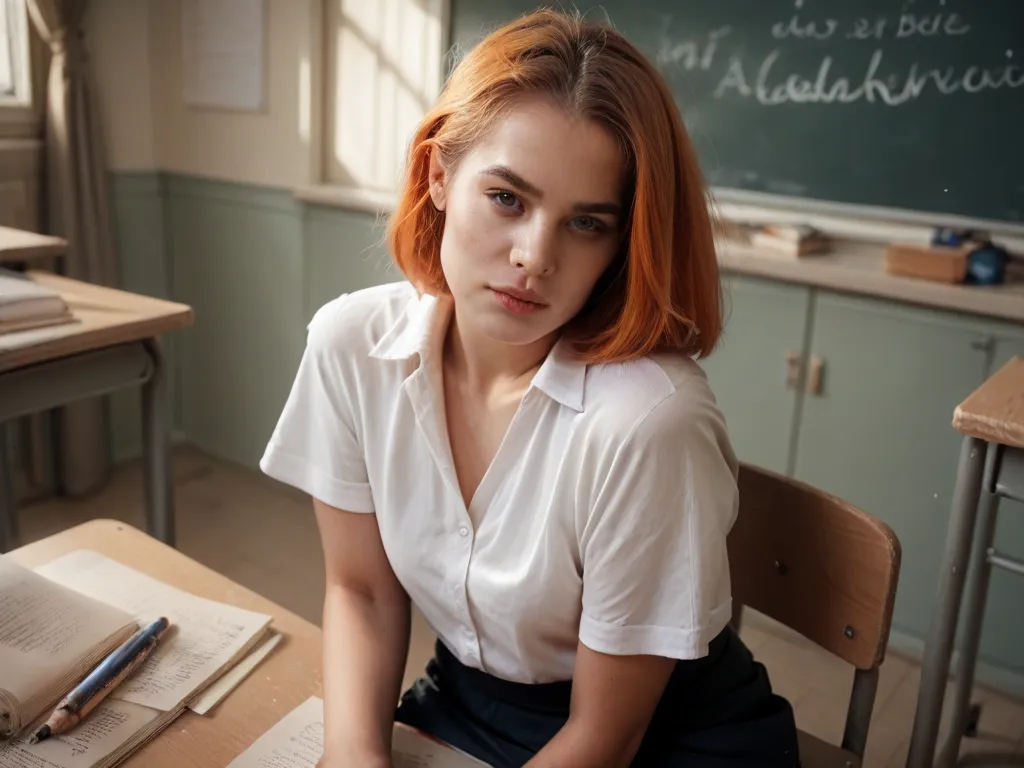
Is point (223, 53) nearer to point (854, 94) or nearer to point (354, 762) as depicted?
point (854, 94)

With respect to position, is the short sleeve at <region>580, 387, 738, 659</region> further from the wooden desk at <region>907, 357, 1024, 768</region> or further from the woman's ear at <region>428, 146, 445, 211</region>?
the wooden desk at <region>907, 357, 1024, 768</region>

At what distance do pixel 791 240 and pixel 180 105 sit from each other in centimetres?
218

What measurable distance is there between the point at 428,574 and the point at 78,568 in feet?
1.28

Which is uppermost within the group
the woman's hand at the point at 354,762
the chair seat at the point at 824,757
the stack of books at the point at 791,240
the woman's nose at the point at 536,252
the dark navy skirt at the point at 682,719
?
the woman's nose at the point at 536,252

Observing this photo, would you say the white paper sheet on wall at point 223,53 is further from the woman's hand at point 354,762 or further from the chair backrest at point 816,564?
the woman's hand at point 354,762

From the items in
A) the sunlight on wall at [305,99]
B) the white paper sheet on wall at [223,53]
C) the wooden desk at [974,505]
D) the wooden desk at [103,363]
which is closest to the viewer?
the wooden desk at [974,505]

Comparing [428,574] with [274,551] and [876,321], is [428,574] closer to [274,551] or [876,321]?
[876,321]

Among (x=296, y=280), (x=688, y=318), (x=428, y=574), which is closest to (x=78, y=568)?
(x=428, y=574)

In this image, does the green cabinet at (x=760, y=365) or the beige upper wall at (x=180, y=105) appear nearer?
the green cabinet at (x=760, y=365)

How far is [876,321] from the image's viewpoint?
6.89 ft

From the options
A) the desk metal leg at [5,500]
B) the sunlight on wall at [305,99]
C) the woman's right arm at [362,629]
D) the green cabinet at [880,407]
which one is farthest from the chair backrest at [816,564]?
the sunlight on wall at [305,99]

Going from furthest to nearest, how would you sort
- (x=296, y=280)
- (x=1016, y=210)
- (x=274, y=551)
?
(x=296, y=280), (x=274, y=551), (x=1016, y=210)

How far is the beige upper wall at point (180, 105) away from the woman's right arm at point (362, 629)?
2.10 meters

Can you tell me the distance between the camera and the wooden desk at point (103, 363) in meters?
1.48
